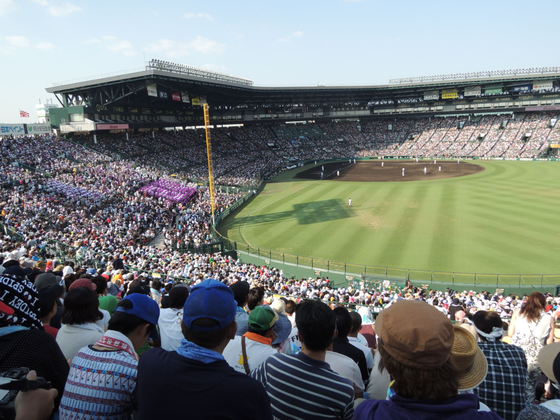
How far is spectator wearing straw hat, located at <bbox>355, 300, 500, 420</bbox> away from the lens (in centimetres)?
192

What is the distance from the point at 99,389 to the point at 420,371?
7.64 ft

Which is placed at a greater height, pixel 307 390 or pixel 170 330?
pixel 307 390

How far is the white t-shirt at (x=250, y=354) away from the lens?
3693mm

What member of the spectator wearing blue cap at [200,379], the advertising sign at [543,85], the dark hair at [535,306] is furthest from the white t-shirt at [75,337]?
the advertising sign at [543,85]

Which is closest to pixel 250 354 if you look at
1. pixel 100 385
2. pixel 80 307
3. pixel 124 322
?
pixel 124 322

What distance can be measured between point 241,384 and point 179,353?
1.73 feet

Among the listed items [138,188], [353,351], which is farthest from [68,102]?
[353,351]

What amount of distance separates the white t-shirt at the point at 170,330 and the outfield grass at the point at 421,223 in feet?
62.4

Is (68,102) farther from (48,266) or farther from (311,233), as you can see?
(48,266)

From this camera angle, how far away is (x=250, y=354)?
147 inches

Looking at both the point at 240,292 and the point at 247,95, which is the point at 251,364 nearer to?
the point at 240,292

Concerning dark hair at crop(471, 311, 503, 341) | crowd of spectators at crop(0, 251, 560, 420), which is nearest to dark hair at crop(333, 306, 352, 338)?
crowd of spectators at crop(0, 251, 560, 420)

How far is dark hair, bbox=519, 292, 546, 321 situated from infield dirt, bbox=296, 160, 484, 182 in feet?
150

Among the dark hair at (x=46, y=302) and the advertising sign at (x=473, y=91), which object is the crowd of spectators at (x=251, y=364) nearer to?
the dark hair at (x=46, y=302)
